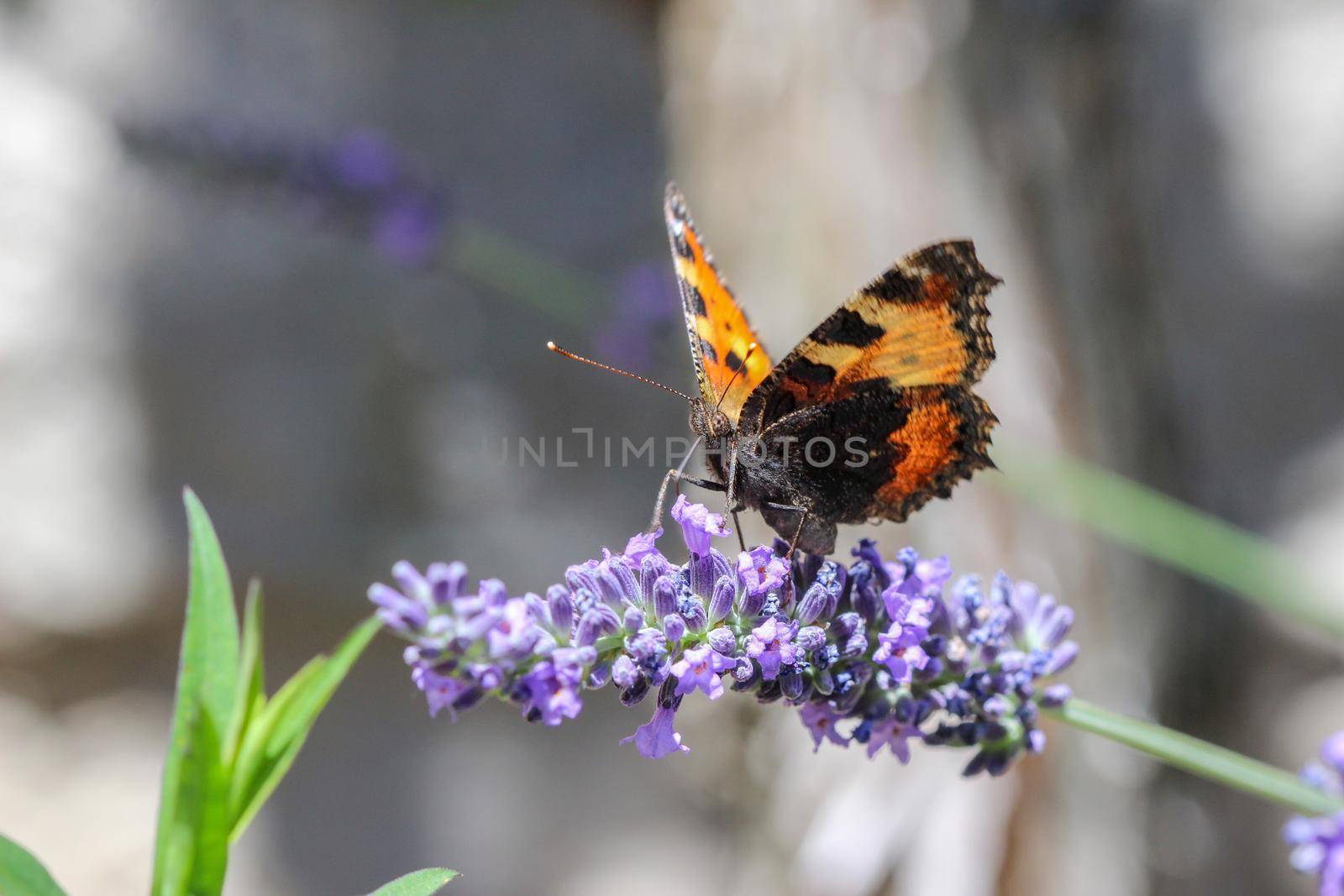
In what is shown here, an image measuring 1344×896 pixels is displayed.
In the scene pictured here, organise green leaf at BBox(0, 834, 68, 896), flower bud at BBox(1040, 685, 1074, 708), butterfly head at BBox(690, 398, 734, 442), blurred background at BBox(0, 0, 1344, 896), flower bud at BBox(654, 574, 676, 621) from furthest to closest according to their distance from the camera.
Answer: blurred background at BBox(0, 0, 1344, 896), butterfly head at BBox(690, 398, 734, 442), flower bud at BBox(1040, 685, 1074, 708), flower bud at BBox(654, 574, 676, 621), green leaf at BBox(0, 834, 68, 896)

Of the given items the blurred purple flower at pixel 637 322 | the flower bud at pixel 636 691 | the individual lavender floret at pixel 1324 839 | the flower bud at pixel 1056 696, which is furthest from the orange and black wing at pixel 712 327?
the blurred purple flower at pixel 637 322

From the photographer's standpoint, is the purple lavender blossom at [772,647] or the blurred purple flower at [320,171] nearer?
the purple lavender blossom at [772,647]

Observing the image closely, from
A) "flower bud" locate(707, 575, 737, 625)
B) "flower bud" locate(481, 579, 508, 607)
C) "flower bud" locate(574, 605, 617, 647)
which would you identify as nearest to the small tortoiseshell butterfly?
"flower bud" locate(707, 575, 737, 625)

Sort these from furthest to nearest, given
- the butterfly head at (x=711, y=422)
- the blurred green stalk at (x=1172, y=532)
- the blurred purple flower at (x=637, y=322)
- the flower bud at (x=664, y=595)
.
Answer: the blurred purple flower at (x=637, y=322)
the blurred green stalk at (x=1172, y=532)
the butterfly head at (x=711, y=422)
the flower bud at (x=664, y=595)

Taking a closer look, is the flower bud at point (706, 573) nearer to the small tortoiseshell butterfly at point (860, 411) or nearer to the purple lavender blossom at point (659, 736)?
the purple lavender blossom at point (659, 736)

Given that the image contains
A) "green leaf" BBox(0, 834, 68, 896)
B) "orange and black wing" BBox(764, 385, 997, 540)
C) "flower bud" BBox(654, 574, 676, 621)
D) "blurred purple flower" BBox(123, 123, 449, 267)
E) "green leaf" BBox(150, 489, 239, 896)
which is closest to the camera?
"green leaf" BBox(0, 834, 68, 896)

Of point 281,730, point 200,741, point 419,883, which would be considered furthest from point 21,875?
point 419,883

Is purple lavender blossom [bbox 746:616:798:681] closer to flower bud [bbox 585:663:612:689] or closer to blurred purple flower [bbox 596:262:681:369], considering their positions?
flower bud [bbox 585:663:612:689]
